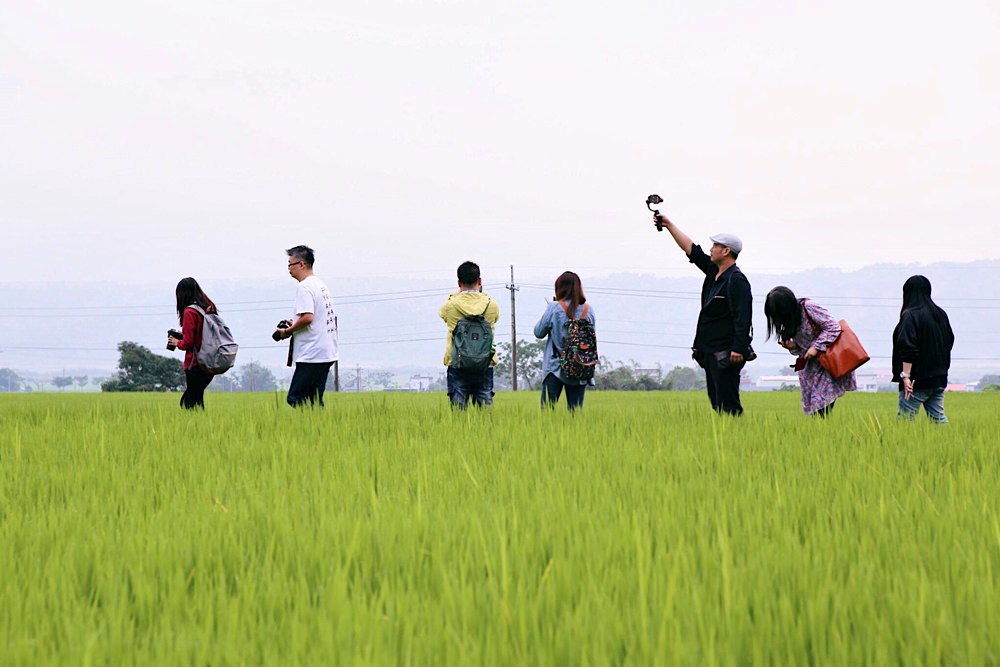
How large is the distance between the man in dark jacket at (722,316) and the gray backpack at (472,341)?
Answer: 1917 millimetres

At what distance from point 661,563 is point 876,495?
1.75 m

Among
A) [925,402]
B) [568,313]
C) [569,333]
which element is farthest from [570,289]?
[925,402]

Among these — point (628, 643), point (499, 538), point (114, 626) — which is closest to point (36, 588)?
point (114, 626)

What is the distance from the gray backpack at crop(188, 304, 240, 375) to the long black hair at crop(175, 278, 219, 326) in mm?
87

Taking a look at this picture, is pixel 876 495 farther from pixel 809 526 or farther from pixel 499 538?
pixel 499 538

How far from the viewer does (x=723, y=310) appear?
7.17 m

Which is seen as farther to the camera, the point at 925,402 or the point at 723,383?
the point at 925,402

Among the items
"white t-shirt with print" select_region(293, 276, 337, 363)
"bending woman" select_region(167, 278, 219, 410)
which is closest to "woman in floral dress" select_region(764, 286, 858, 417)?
"white t-shirt with print" select_region(293, 276, 337, 363)

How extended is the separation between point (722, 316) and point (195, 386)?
5.14m

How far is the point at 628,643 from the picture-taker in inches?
82.3

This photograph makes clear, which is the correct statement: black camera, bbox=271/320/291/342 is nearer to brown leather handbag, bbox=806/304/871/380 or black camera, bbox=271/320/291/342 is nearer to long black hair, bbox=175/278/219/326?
long black hair, bbox=175/278/219/326

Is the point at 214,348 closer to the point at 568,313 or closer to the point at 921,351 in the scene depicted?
the point at 568,313

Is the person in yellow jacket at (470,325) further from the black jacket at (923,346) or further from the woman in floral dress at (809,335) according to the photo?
the black jacket at (923,346)

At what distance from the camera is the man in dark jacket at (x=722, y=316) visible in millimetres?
7000
